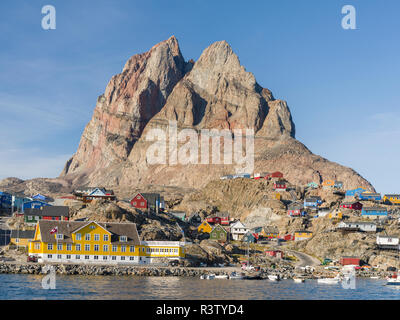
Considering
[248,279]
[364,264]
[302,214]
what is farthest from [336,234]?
[248,279]

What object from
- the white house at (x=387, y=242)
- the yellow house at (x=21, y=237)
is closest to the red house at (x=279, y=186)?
the white house at (x=387, y=242)

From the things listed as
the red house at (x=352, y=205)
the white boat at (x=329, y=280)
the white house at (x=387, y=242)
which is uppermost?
the red house at (x=352, y=205)

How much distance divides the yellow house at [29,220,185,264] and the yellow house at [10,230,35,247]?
8004 millimetres

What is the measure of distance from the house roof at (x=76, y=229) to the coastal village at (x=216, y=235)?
162mm

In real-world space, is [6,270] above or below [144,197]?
below

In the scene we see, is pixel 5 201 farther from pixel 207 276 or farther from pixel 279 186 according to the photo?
pixel 279 186

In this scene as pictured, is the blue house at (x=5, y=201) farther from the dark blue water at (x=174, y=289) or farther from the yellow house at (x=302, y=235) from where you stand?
the yellow house at (x=302, y=235)

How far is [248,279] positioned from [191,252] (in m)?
17.7

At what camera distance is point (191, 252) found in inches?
4112

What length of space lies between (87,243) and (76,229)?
3017 millimetres

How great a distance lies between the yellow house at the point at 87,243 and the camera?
90.7m

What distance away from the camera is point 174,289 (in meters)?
70.6

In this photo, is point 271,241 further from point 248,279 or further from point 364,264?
point 248,279
